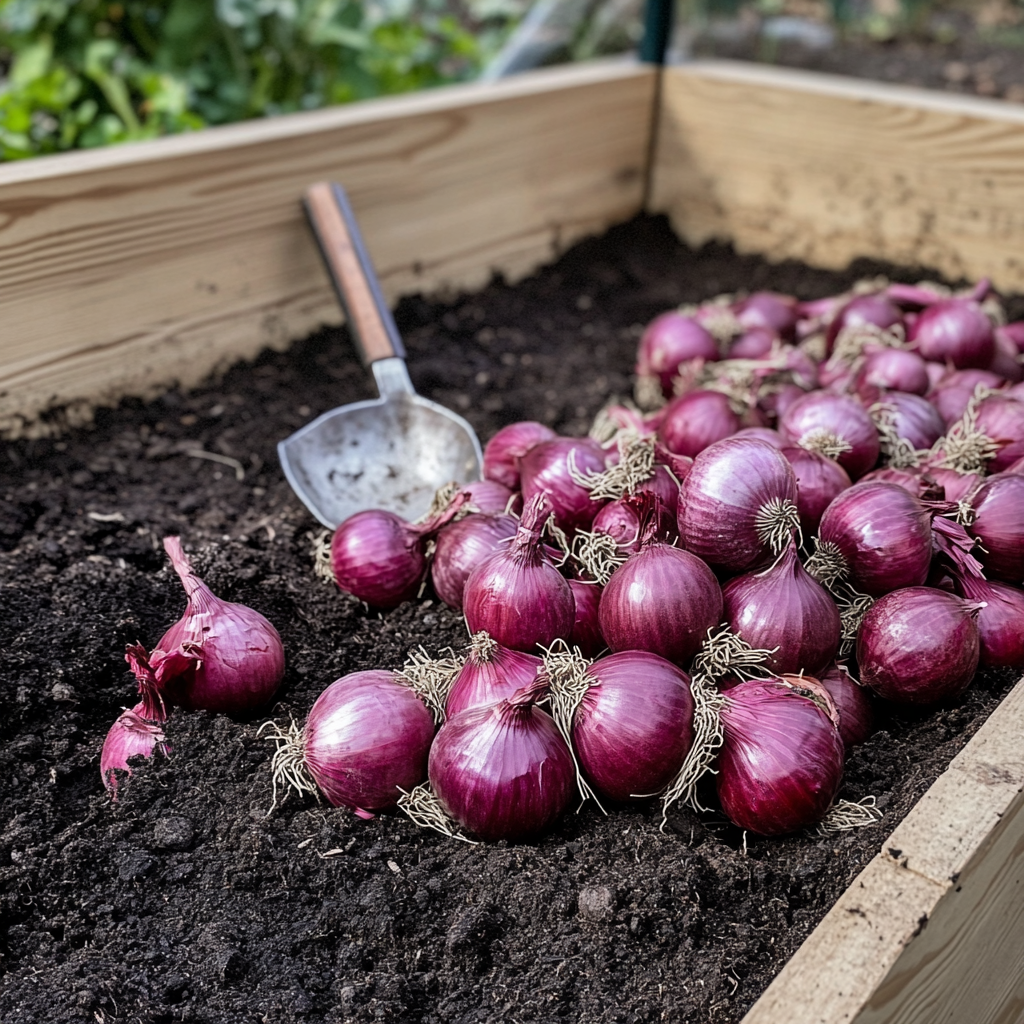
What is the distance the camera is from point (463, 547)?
5.16 ft

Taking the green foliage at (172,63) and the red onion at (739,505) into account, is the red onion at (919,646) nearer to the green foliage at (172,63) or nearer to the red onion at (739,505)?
the red onion at (739,505)

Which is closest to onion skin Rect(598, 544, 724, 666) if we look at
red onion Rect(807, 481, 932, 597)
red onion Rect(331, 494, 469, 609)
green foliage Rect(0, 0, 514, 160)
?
red onion Rect(807, 481, 932, 597)

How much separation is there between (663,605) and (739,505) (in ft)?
0.63

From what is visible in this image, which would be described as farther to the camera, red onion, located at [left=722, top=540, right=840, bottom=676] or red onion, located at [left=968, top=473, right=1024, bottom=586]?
red onion, located at [left=968, top=473, right=1024, bottom=586]

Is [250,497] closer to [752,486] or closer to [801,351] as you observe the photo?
[752,486]

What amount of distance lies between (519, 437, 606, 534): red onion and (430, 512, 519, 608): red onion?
76 millimetres

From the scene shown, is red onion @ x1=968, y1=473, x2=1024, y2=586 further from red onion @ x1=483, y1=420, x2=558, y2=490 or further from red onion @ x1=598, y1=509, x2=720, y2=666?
red onion @ x1=483, y1=420, x2=558, y2=490

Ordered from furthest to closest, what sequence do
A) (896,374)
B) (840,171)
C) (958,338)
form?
(840,171) < (958,338) < (896,374)

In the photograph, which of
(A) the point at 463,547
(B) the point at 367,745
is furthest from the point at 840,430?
(B) the point at 367,745

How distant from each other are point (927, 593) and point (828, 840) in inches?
14.8

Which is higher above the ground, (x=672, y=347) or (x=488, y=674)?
(x=488, y=674)

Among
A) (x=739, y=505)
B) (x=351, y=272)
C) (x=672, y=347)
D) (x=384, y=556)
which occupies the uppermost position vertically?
(x=739, y=505)

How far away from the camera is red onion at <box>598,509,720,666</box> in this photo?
131 cm

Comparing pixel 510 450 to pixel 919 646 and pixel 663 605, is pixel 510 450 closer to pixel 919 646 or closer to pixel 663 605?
pixel 663 605
